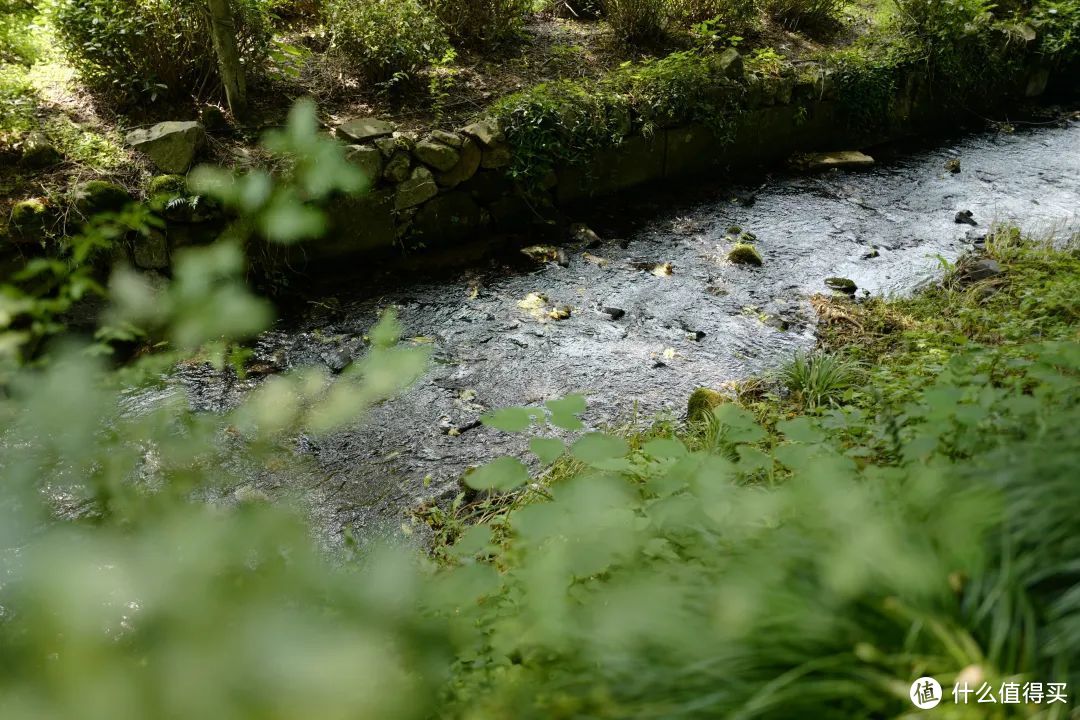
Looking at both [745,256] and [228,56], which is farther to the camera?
[745,256]

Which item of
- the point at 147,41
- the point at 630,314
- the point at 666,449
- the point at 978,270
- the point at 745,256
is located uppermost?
the point at 147,41

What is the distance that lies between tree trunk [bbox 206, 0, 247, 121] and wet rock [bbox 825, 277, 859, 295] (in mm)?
4099

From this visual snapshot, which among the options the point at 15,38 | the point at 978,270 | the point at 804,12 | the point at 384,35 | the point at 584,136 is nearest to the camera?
the point at 978,270

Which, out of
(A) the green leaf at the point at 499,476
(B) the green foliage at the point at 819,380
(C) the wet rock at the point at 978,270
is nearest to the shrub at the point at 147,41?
(B) the green foliage at the point at 819,380

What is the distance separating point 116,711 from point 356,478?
2.58 meters

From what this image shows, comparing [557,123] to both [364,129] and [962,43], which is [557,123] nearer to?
[364,129]

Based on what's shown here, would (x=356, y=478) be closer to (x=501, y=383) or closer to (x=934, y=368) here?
(x=501, y=383)

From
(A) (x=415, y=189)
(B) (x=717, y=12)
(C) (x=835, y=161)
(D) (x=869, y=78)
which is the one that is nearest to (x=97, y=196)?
(A) (x=415, y=189)

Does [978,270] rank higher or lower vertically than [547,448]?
lower

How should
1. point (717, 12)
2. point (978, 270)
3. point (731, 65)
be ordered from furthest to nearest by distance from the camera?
point (717, 12) → point (731, 65) → point (978, 270)

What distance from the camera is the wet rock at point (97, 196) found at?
12.4ft

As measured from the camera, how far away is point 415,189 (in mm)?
4691

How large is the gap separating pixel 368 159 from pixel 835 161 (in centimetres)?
429

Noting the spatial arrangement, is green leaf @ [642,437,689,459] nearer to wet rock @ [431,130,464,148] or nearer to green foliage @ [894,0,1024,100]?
wet rock @ [431,130,464,148]
